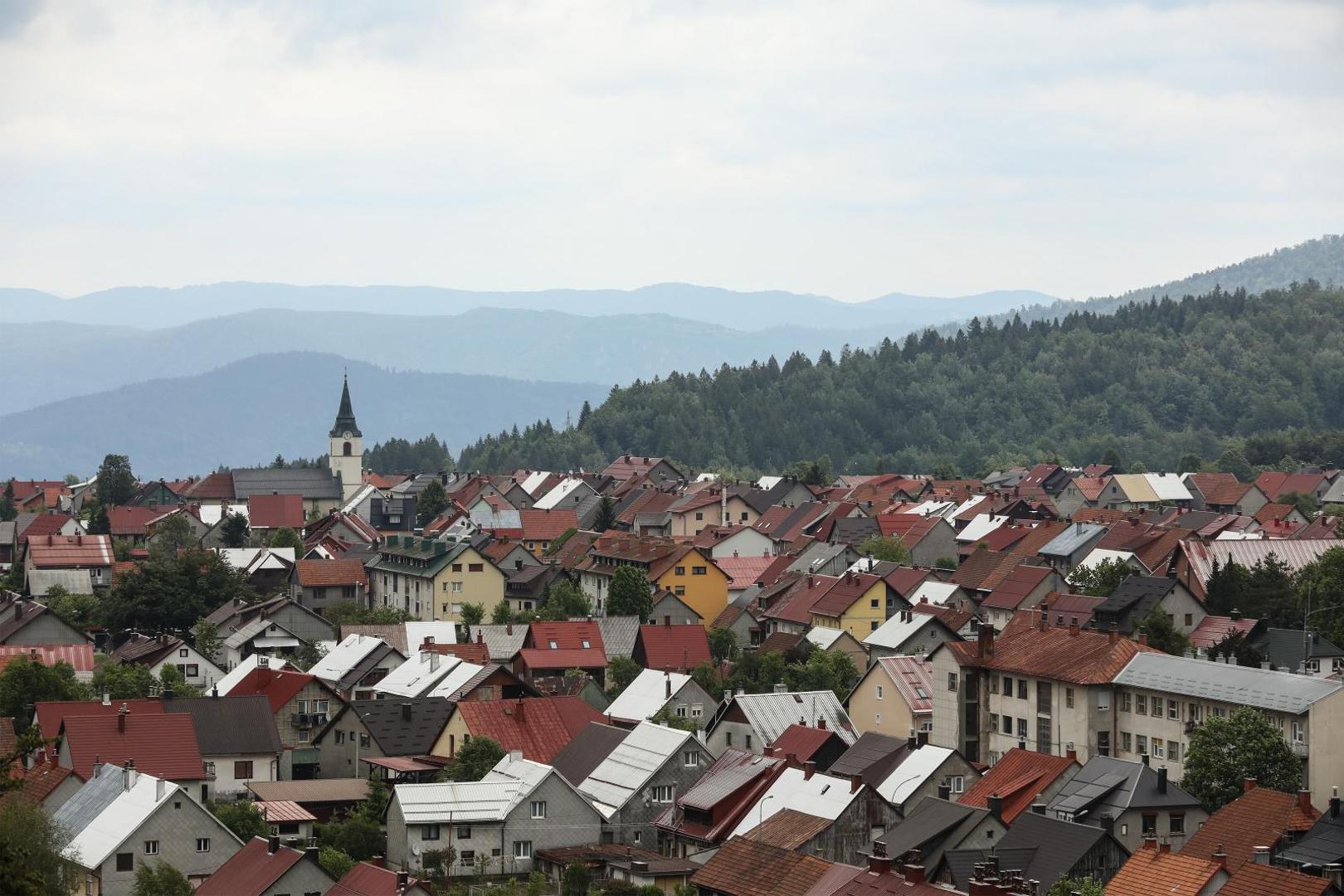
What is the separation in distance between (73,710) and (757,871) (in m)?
19.8

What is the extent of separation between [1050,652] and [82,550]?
180ft

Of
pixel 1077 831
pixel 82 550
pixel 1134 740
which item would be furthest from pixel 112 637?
pixel 1077 831

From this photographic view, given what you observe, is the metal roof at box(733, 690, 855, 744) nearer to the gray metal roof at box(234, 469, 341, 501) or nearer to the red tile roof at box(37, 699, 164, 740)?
the red tile roof at box(37, 699, 164, 740)

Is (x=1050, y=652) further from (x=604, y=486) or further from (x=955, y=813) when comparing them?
(x=604, y=486)

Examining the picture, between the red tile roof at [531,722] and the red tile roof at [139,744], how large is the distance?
7941mm

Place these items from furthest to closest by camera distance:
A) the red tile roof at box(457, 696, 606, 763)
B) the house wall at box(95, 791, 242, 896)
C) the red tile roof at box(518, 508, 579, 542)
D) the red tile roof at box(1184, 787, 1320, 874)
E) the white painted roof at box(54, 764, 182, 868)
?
the red tile roof at box(518, 508, 579, 542)
the red tile roof at box(457, 696, 606, 763)
the white painted roof at box(54, 764, 182, 868)
the house wall at box(95, 791, 242, 896)
the red tile roof at box(1184, 787, 1320, 874)

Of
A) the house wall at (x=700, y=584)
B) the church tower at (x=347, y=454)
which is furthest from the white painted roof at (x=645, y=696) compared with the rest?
the church tower at (x=347, y=454)

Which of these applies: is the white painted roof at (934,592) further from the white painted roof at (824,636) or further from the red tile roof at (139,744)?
the red tile roof at (139,744)

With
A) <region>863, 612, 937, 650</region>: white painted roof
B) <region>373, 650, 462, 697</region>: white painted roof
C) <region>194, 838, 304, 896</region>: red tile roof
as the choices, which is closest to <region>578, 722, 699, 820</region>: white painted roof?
<region>194, 838, 304, 896</region>: red tile roof

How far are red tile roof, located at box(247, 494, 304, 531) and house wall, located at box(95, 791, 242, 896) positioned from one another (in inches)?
3092

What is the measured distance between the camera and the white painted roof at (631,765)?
51625 millimetres

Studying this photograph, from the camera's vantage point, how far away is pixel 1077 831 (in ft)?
142

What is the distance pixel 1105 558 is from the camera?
83.2 m

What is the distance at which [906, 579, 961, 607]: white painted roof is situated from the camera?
262ft
